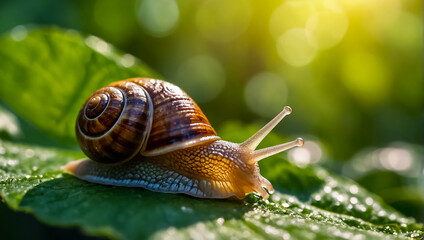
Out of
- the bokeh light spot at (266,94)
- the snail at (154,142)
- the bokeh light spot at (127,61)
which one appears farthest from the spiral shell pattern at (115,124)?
the bokeh light spot at (266,94)

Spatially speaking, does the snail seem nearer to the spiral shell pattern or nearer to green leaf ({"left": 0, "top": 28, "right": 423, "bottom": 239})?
the spiral shell pattern

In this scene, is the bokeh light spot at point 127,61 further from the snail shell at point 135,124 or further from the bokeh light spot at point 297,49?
the bokeh light spot at point 297,49

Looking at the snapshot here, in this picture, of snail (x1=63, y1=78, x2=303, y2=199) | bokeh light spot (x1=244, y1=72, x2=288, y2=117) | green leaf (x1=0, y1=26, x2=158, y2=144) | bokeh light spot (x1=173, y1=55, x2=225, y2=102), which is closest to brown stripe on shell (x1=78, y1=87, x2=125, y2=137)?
snail (x1=63, y1=78, x2=303, y2=199)

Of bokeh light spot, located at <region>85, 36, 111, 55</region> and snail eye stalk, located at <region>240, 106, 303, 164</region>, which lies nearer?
snail eye stalk, located at <region>240, 106, 303, 164</region>

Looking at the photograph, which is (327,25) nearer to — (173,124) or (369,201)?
(369,201)

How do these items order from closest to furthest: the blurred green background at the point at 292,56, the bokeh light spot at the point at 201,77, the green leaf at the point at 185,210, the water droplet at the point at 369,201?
the green leaf at the point at 185,210
the water droplet at the point at 369,201
the blurred green background at the point at 292,56
the bokeh light spot at the point at 201,77

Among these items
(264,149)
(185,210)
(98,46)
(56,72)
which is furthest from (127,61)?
(185,210)

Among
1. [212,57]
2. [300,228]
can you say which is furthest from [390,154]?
[212,57]
